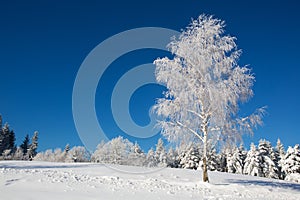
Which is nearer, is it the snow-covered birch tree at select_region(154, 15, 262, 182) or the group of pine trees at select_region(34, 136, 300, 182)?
the snow-covered birch tree at select_region(154, 15, 262, 182)

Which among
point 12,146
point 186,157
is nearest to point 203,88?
point 186,157

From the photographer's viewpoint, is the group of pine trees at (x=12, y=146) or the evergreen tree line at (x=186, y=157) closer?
the evergreen tree line at (x=186, y=157)

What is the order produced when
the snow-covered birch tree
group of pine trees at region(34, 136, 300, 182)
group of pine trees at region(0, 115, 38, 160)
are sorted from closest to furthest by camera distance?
the snow-covered birch tree → group of pine trees at region(34, 136, 300, 182) → group of pine trees at region(0, 115, 38, 160)

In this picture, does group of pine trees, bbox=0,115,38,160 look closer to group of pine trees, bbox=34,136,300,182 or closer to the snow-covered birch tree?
group of pine trees, bbox=34,136,300,182

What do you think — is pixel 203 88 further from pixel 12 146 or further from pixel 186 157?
pixel 12 146

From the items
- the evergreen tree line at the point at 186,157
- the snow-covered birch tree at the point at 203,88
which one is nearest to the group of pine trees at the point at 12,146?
the evergreen tree line at the point at 186,157

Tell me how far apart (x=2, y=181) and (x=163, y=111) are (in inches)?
416

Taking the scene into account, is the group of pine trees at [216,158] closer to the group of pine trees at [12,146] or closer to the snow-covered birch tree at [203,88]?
the group of pine trees at [12,146]

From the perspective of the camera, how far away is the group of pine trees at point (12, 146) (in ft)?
213

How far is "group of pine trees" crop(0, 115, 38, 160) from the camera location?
2557 inches

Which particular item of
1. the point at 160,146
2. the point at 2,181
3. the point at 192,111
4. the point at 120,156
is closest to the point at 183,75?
the point at 192,111

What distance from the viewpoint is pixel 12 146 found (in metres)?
73.4

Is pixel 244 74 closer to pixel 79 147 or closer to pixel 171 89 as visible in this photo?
pixel 171 89

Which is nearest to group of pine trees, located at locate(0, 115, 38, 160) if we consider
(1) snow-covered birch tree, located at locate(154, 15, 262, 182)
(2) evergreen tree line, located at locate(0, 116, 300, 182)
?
(2) evergreen tree line, located at locate(0, 116, 300, 182)
